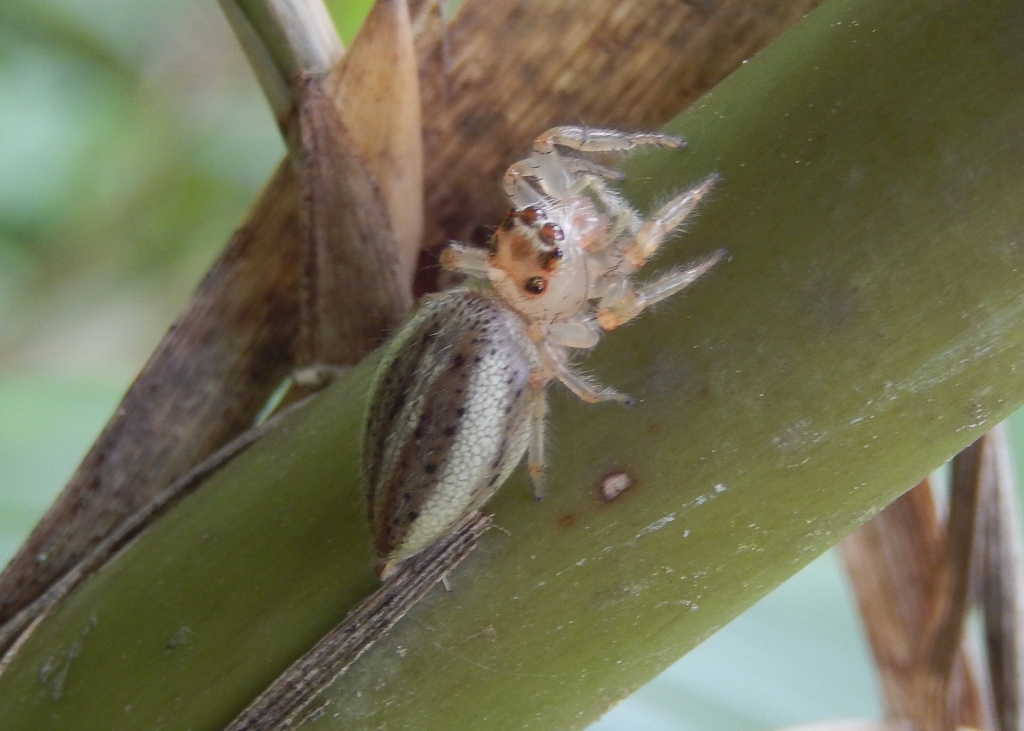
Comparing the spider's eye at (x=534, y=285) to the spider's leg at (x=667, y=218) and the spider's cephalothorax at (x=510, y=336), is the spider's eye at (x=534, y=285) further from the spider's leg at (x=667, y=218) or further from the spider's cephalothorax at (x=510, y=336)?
the spider's leg at (x=667, y=218)

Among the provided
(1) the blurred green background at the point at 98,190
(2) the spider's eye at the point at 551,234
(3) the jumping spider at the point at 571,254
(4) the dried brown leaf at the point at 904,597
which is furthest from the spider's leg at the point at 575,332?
(1) the blurred green background at the point at 98,190

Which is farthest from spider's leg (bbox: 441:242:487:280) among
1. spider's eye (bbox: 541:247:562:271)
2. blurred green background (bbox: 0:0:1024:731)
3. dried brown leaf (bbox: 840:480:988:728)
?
blurred green background (bbox: 0:0:1024:731)

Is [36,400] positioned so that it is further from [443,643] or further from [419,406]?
[443,643]

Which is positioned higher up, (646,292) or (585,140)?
(585,140)

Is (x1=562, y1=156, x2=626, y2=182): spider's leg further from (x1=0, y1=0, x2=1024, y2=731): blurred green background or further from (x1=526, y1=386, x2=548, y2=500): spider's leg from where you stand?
(x1=0, y1=0, x2=1024, y2=731): blurred green background

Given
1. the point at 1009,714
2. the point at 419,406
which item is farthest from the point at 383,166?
the point at 1009,714

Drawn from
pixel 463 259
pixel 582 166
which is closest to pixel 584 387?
pixel 463 259

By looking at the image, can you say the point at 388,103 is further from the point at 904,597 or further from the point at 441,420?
the point at 904,597
